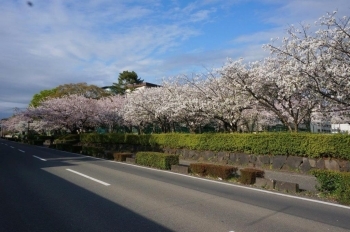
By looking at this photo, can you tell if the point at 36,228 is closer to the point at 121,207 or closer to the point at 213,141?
the point at 121,207

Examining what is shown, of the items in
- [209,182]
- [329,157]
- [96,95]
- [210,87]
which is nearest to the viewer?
[209,182]

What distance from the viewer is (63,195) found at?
→ 8695 mm

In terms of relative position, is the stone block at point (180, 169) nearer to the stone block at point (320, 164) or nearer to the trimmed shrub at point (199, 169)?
the trimmed shrub at point (199, 169)

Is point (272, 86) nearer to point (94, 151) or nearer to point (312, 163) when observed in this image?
point (312, 163)

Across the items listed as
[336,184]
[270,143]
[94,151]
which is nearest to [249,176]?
[336,184]

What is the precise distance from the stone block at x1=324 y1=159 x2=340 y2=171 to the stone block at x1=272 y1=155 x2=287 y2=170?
2070 mm

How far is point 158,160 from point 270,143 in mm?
5661

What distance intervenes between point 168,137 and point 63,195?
15067 mm

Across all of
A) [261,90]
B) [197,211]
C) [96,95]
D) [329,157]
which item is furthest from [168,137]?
[96,95]

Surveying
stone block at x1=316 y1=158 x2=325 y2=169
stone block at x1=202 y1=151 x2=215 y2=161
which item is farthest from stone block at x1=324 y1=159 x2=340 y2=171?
stone block at x1=202 y1=151 x2=215 y2=161

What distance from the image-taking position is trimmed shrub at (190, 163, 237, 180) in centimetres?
1188

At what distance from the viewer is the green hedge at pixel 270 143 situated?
12.6 metres

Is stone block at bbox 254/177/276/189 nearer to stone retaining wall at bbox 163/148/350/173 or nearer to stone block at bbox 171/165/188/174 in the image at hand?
stone block at bbox 171/165/188/174

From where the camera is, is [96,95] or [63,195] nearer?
[63,195]
